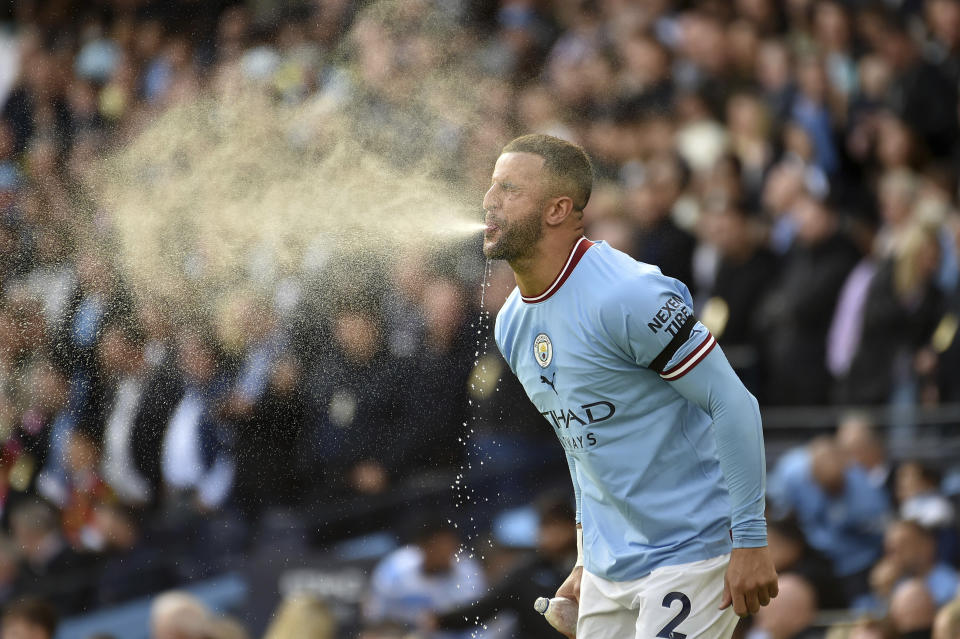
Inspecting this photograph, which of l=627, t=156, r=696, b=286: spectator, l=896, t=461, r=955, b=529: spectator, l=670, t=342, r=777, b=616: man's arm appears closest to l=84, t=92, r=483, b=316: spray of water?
l=627, t=156, r=696, b=286: spectator

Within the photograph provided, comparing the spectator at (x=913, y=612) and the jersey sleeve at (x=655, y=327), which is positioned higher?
the jersey sleeve at (x=655, y=327)

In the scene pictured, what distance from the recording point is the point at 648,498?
12.6ft

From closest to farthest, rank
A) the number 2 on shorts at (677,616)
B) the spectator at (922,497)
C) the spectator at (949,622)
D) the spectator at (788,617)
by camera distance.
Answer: the number 2 on shorts at (677,616) → the spectator at (949,622) → the spectator at (788,617) → the spectator at (922,497)

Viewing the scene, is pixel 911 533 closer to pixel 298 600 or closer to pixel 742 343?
pixel 742 343

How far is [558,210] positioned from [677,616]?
3.99 feet

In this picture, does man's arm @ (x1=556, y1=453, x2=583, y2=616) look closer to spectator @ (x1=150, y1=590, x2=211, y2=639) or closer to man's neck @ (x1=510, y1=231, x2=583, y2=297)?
man's neck @ (x1=510, y1=231, x2=583, y2=297)

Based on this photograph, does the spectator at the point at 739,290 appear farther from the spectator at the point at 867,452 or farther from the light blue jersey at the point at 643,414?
the light blue jersey at the point at 643,414

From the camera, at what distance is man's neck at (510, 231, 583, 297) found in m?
3.95

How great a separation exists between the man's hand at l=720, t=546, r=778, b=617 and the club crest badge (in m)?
0.78

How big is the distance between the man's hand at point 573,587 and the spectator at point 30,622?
467 centimetres

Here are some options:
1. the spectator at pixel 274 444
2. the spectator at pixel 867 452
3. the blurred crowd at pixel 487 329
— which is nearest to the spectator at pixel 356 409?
the blurred crowd at pixel 487 329

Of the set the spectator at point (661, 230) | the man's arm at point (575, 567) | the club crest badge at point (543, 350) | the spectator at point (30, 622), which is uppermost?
the club crest badge at point (543, 350)

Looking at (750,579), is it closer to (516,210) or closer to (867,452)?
(516,210)

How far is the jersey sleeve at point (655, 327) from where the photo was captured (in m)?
3.68
